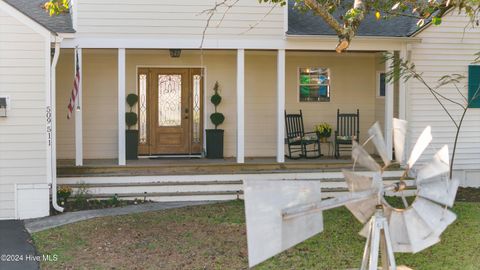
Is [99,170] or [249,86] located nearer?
[99,170]

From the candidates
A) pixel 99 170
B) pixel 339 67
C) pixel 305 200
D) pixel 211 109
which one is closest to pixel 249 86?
pixel 211 109

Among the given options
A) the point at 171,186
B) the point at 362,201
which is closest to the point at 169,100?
the point at 171,186

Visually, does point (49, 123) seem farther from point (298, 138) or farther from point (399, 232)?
point (399, 232)

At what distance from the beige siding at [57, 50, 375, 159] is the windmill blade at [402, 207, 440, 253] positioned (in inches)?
319

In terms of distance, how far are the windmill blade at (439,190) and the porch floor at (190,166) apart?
20.9 feet

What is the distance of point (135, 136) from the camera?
40.1 feet

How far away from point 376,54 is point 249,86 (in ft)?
9.41

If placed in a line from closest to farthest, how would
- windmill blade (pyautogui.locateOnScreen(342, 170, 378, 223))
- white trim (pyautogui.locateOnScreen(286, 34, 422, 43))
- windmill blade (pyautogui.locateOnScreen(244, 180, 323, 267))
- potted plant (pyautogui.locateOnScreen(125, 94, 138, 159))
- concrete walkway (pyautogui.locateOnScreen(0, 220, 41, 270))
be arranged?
windmill blade (pyautogui.locateOnScreen(244, 180, 323, 267)), windmill blade (pyautogui.locateOnScreen(342, 170, 378, 223)), concrete walkway (pyautogui.locateOnScreen(0, 220, 41, 270)), white trim (pyautogui.locateOnScreen(286, 34, 422, 43)), potted plant (pyautogui.locateOnScreen(125, 94, 138, 159))

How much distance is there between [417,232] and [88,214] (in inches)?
228

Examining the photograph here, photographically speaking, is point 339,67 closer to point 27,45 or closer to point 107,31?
point 107,31

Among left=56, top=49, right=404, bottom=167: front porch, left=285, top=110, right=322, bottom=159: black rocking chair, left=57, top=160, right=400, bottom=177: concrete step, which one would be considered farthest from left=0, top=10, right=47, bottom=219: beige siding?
left=285, top=110, right=322, bottom=159: black rocking chair

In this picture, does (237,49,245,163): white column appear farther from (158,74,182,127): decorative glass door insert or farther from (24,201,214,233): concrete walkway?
(158,74,182,127): decorative glass door insert

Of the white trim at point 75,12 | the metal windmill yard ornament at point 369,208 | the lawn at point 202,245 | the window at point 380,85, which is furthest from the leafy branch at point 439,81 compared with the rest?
the metal windmill yard ornament at point 369,208

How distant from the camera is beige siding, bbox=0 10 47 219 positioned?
9211 millimetres
